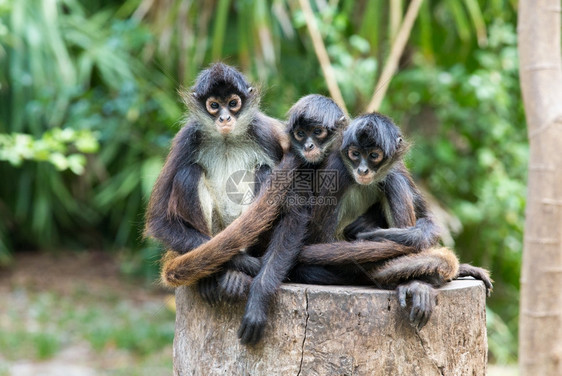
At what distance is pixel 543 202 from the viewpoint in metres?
3.97

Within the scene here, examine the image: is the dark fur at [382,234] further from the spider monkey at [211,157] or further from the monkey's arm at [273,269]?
the spider monkey at [211,157]

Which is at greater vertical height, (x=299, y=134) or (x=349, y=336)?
(x=299, y=134)

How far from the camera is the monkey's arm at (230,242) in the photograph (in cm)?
326

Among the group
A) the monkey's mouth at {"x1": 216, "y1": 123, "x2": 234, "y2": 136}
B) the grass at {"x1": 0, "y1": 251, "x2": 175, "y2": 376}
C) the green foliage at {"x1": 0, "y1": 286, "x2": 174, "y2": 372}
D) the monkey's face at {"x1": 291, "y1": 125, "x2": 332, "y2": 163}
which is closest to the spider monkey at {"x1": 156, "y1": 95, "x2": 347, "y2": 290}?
the monkey's face at {"x1": 291, "y1": 125, "x2": 332, "y2": 163}

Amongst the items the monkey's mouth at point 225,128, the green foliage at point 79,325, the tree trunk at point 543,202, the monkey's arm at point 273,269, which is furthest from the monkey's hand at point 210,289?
the green foliage at point 79,325

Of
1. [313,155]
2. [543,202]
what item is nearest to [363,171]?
[313,155]

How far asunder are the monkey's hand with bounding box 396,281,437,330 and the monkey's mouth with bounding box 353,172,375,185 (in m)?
0.60

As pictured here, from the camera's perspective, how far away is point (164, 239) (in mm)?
3523

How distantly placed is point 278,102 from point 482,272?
11.3 ft

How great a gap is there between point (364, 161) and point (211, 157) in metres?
0.90

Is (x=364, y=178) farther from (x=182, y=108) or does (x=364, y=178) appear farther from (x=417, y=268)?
(x=182, y=108)

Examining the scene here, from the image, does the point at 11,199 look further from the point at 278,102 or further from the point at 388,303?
the point at 388,303

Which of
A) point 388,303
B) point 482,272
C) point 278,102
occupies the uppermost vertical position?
point 278,102

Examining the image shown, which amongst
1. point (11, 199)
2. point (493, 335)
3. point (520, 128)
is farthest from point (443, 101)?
point (11, 199)
